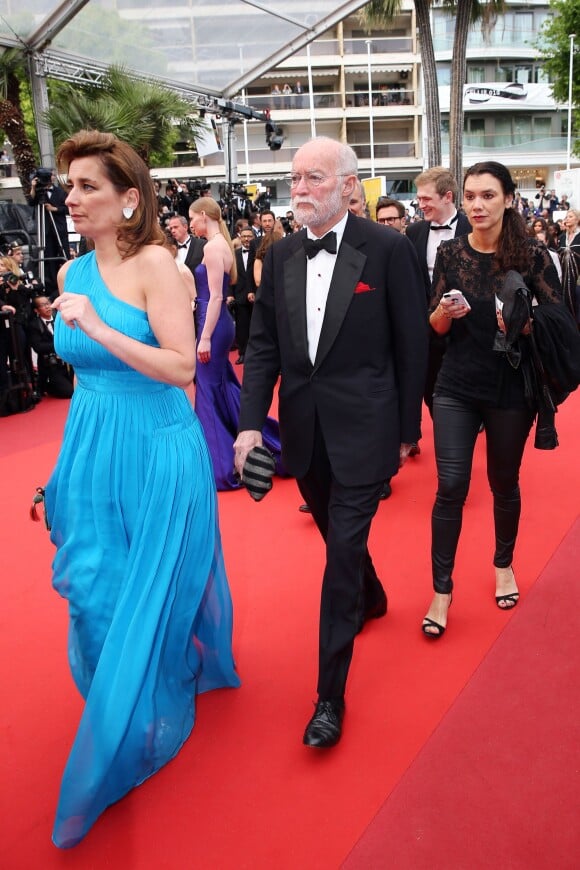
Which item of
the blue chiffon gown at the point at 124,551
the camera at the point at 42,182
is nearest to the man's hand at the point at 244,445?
the blue chiffon gown at the point at 124,551

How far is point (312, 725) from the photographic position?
2492mm

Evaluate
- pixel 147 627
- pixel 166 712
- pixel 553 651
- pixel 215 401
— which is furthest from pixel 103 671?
pixel 215 401

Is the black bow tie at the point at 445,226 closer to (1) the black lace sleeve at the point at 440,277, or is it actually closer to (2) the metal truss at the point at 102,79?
(1) the black lace sleeve at the point at 440,277

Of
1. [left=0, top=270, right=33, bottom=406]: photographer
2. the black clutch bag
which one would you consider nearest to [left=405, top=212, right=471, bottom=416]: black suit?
the black clutch bag

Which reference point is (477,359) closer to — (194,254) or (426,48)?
(194,254)

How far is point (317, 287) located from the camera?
250 centimetres

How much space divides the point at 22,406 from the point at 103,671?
21.6 feet

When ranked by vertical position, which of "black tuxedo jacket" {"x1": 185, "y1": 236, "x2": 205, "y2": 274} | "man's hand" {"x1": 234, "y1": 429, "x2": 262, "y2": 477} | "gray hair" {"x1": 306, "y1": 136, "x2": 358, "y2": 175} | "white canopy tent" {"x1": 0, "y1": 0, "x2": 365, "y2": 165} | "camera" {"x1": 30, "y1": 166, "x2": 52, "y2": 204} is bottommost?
"man's hand" {"x1": 234, "y1": 429, "x2": 262, "y2": 477}

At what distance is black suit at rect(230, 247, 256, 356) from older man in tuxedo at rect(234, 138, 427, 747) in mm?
7897

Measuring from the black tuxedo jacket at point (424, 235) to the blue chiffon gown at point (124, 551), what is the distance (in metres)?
2.46

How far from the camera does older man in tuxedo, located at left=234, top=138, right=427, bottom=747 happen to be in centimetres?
244

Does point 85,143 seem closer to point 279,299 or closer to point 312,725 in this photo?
point 279,299

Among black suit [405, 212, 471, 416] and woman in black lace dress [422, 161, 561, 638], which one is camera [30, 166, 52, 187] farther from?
woman in black lace dress [422, 161, 561, 638]

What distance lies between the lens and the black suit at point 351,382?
96.4 inches
